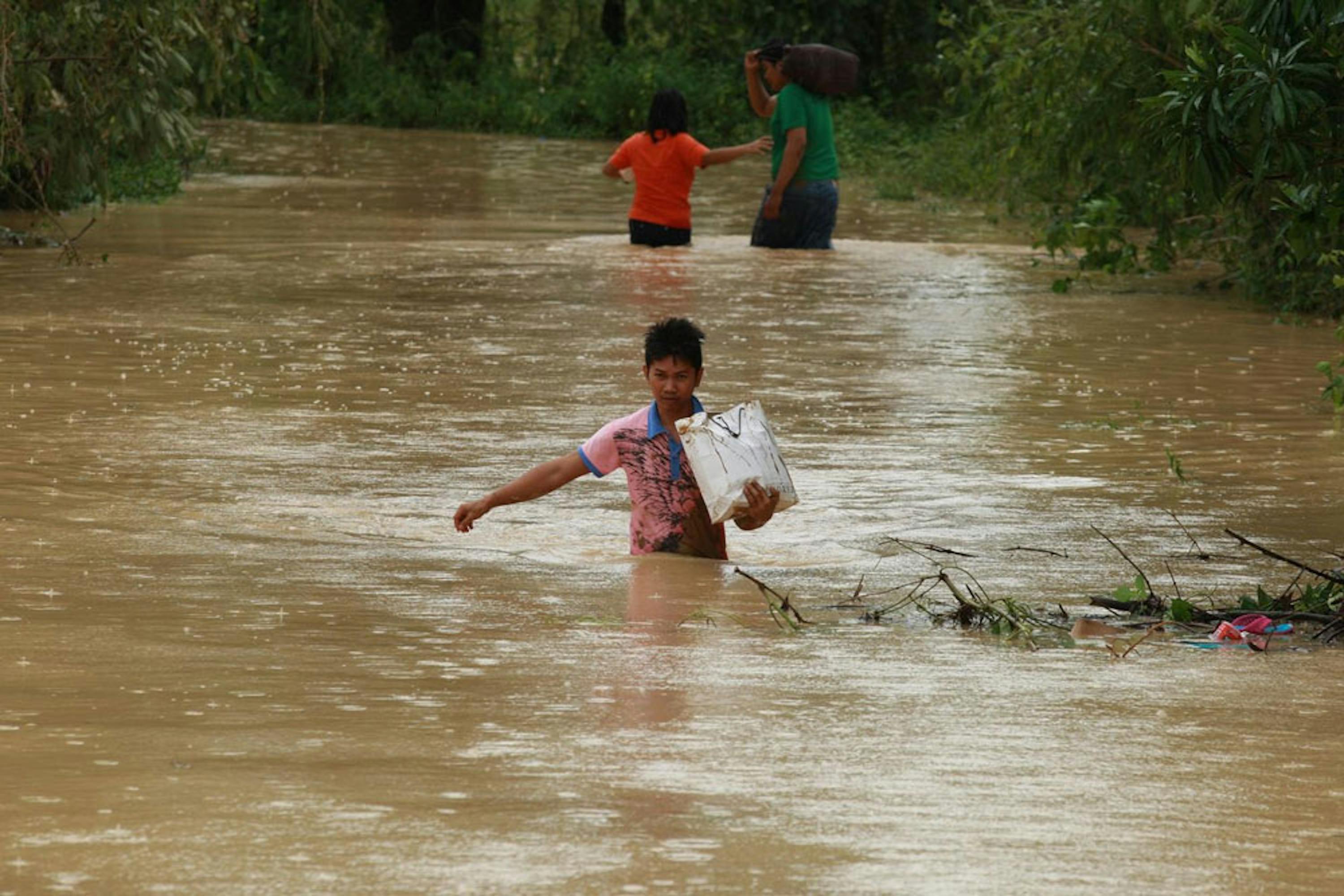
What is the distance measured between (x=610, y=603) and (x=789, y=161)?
12204mm

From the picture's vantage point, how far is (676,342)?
7.88 metres

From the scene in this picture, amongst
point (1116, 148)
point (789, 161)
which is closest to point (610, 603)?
point (1116, 148)

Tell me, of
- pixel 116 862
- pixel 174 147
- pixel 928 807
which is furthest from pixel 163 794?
pixel 174 147

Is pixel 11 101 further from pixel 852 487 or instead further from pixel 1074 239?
pixel 852 487

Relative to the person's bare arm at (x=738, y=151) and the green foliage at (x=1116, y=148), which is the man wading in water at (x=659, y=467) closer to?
the green foliage at (x=1116, y=148)

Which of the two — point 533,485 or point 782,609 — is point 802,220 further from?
point 782,609

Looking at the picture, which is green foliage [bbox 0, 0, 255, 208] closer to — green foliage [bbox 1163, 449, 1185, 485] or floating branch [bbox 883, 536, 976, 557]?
green foliage [bbox 1163, 449, 1185, 485]

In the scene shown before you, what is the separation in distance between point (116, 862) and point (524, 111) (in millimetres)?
36057

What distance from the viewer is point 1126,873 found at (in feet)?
14.7

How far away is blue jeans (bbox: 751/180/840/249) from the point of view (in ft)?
64.4

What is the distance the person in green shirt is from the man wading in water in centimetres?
1117

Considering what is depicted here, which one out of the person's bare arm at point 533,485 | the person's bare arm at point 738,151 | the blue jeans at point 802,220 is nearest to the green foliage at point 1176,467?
the person's bare arm at point 533,485

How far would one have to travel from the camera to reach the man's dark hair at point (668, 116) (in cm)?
1969

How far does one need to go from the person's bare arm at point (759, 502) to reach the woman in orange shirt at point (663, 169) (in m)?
12.0
